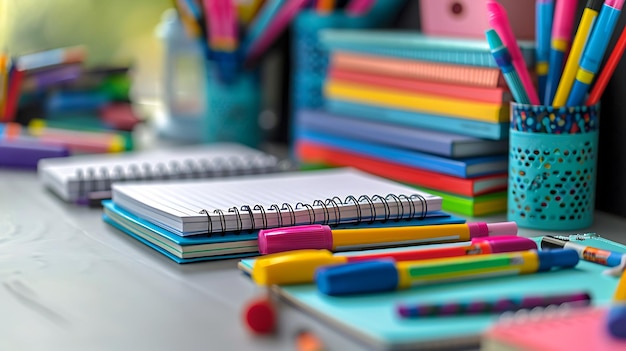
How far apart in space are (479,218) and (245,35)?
0.56 metres

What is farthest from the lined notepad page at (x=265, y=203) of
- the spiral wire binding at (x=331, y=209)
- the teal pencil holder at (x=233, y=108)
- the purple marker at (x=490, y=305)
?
the teal pencil holder at (x=233, y=108)

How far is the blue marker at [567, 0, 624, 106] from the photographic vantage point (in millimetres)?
815

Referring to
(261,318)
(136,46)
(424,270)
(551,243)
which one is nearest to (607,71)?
(551,243)

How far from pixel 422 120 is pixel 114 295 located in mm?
493

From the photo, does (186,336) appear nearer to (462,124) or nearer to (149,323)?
(149,323)

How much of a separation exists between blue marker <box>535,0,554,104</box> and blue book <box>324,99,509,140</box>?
66 mm

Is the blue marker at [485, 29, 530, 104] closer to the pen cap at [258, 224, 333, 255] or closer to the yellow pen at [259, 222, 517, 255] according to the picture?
the yellow pen at [259, 222, 517, 255]

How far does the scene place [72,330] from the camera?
2.00 ft

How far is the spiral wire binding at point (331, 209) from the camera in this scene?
79 centimetres

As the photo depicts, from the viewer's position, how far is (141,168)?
1109mm

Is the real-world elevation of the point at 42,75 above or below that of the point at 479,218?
above

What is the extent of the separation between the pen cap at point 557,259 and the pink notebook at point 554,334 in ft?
0.46

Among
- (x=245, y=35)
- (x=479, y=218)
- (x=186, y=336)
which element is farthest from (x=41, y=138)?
(x=186, y=336)

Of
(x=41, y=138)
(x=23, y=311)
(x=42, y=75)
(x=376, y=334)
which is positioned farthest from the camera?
(x=42, y=75)
